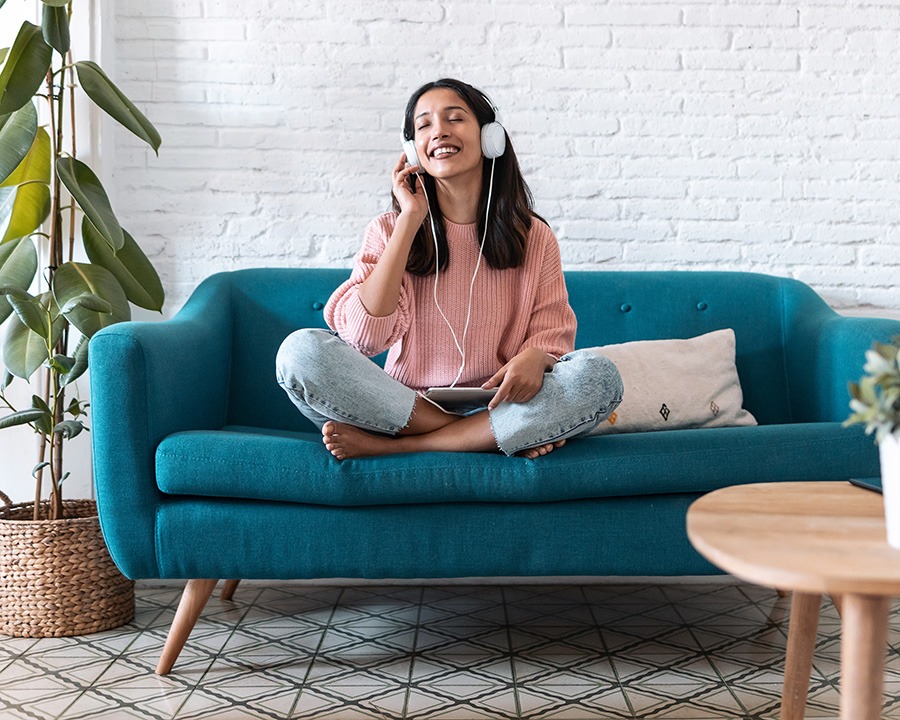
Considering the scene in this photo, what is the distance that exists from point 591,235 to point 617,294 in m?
0.26

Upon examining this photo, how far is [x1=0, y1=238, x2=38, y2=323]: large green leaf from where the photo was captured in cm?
224

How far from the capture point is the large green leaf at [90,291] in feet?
6.88

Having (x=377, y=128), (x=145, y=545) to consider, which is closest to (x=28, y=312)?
(x=145, y=545)

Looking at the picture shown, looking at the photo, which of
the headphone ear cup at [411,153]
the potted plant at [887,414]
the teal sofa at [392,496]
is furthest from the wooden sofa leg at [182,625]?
the potted plant at [887,414]

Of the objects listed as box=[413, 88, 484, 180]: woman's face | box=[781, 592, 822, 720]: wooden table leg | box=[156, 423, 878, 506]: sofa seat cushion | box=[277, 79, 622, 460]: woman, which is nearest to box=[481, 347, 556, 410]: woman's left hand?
box=[277, 79, 622, 460]: woman

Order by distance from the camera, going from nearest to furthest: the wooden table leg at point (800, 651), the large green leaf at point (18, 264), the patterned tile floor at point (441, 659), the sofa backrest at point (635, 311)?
the wooden table leg at point (800, 651) < the patterned tile floor at point (441, 659) < the large green leaf at point (18, 264) < the sofa backrest at point (635, 311)

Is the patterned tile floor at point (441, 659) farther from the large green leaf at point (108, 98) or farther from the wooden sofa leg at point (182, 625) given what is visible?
the large green leaf at point (108, 98)

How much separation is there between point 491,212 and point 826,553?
1.32m

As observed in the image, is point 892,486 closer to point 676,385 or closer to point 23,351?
point 676,385

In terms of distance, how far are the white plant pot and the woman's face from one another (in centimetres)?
122

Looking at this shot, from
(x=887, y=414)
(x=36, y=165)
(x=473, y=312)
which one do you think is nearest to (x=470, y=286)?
(x=473, y=312)

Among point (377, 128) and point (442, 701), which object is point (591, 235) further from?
point (442, 701)

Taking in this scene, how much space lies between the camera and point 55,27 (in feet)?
6.92

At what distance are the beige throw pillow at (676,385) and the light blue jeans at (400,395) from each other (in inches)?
13.5
